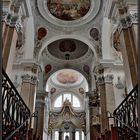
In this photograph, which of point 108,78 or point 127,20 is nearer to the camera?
point 127,20

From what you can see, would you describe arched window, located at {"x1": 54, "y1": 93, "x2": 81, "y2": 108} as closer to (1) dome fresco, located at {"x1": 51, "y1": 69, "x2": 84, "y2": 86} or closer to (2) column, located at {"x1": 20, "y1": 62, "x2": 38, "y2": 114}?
(1) dome fresco, located at {"x1": 51, "y1": 69, "x2": 84, "y2": 86}

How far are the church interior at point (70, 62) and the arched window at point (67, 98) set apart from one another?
0.96 m

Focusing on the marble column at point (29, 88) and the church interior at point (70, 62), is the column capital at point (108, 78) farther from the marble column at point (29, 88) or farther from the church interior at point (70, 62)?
the marble column at point (29, 88)

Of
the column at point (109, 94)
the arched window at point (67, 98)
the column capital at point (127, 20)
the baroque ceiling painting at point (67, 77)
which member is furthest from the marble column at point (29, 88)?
the arched window at point (67, 98)

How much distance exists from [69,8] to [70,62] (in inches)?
225

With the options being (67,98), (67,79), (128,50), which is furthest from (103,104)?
(67,98)

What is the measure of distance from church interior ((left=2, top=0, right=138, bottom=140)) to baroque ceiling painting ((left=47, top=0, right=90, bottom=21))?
60 millimetres

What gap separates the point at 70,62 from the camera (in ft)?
61.5

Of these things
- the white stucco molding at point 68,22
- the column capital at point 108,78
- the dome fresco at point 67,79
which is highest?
the white stucco molding at point 68,22

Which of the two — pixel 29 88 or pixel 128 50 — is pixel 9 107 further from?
pixel 29 88

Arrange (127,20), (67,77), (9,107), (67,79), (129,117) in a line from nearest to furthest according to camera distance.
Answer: (9,107)
(129,117)
(127,20)
(67,77)
(67,79)

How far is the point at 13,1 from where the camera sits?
7.82 metres

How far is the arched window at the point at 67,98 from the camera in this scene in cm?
2697

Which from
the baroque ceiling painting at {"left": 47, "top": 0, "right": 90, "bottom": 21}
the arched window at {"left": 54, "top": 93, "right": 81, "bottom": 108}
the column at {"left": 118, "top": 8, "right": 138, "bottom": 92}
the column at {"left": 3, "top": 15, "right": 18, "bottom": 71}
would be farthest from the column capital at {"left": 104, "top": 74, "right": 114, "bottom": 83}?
the arched window at {"left": 54, "top": 93, "right": 81, "bottom": 108}
